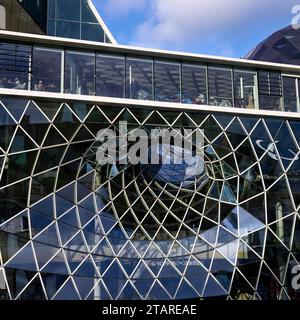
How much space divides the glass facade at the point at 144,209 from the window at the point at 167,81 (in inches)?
38.7

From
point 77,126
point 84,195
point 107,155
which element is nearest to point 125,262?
point 84,195

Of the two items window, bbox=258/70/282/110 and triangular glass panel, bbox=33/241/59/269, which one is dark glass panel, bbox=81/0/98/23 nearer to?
window, bbox=258/70/282/110

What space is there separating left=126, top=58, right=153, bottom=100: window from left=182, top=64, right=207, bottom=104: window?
6.80ft

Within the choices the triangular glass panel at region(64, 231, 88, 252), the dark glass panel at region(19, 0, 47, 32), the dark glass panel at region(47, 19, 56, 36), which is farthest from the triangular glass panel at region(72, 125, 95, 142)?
the dark glass panel at region(19, 0, 47, 32)

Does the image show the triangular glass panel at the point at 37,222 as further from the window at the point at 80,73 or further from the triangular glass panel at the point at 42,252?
the window at the point at 80,73

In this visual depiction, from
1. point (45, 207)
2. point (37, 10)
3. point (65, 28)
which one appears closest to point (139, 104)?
point (45, 207)

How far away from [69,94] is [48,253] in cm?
883

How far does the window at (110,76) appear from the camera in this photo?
2795 cm

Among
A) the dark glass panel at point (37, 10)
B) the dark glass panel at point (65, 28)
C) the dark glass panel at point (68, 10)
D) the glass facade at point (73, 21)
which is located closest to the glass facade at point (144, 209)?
the glass facade at point (73, 21)

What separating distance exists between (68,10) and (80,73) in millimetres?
8089

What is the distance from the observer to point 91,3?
34000 millimetres

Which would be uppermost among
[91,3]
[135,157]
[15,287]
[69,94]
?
[91,3]

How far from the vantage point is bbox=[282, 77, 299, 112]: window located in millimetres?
30844

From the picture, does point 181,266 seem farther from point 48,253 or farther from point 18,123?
point 18,123
